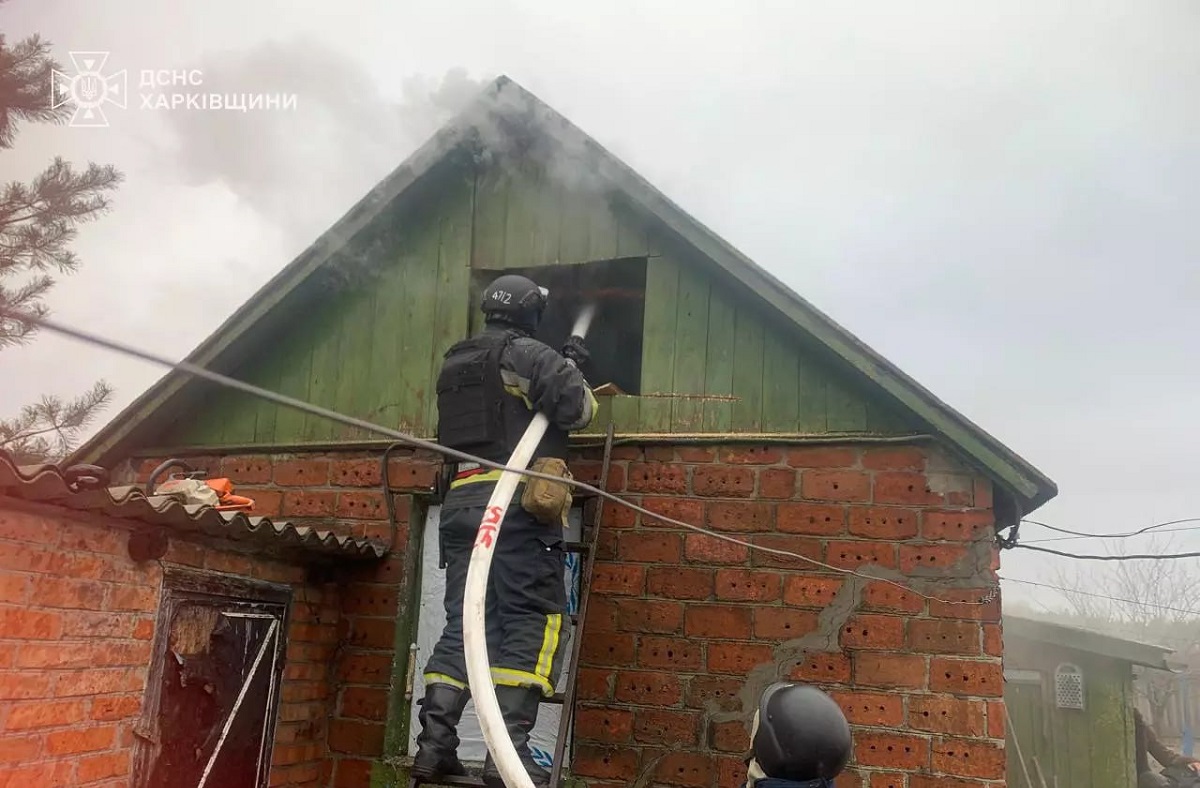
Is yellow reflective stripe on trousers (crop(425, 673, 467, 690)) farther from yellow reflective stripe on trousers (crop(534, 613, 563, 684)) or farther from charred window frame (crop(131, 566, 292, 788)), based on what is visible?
charred window frame (crop(131, 566, 292, 788))

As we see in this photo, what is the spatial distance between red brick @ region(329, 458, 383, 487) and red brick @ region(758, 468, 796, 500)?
7.39ft

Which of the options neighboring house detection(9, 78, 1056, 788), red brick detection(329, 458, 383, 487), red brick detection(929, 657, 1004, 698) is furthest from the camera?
red brick detection(329, 458, 383, 487)

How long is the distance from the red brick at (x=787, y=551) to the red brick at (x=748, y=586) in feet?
0.21

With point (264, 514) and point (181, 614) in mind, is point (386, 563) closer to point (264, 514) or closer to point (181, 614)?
point (264, 514)

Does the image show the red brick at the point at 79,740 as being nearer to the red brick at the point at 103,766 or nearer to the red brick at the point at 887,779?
the red brick at the point at 103,766

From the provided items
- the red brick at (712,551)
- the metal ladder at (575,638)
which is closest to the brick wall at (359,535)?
the metal ladder at (575,638)

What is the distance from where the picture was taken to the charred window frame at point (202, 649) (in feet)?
12.8

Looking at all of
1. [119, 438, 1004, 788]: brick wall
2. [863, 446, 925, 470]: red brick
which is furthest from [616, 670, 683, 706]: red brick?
[863, 446, 925, 470]: red brick

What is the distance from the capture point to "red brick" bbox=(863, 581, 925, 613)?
453 cm

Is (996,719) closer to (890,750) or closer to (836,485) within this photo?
(890,750)

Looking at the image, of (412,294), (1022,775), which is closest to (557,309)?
(412,294)

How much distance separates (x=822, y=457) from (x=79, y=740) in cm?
358

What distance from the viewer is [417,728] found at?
508 centimetres

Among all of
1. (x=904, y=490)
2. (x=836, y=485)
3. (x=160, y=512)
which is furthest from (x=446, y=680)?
(x=904, y=490)
